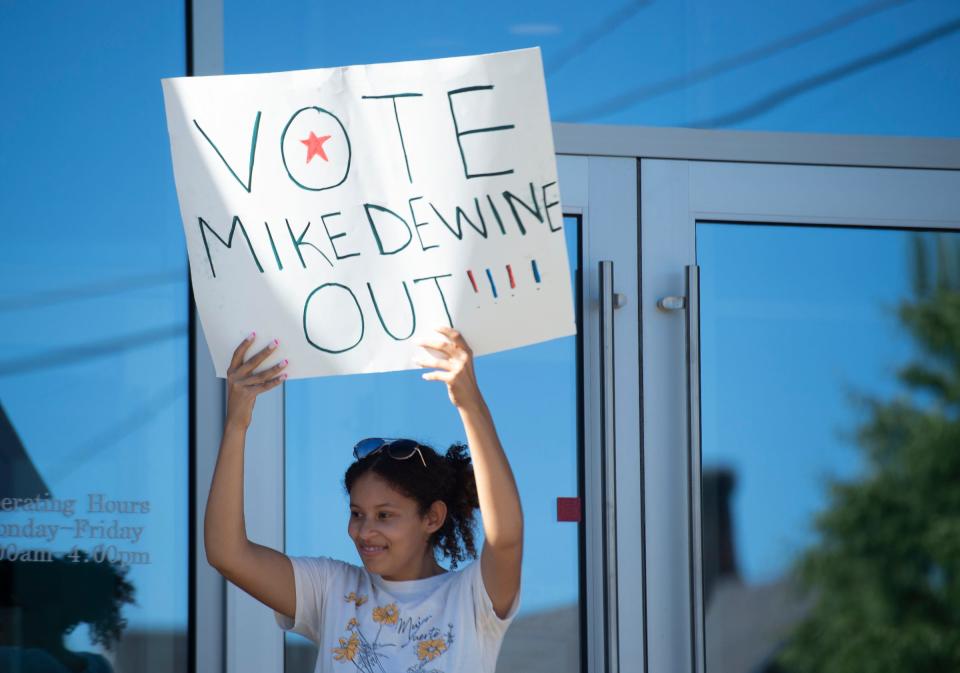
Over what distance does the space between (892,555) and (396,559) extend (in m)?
1.74

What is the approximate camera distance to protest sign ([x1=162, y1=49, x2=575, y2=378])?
2275 millimetres

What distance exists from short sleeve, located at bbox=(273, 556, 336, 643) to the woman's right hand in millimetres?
299

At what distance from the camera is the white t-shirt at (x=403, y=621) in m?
2.31

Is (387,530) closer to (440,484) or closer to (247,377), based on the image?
(440,484)

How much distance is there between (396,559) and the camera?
2414 millimetres

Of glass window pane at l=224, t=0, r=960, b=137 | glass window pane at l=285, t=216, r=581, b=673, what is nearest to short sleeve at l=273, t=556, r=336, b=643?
glass window pane at l=285, t=216, r=581, b=673

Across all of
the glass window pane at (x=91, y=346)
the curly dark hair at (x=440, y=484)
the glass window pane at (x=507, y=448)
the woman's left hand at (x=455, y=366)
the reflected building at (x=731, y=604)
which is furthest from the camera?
the reflected building at (x=731, y=604)

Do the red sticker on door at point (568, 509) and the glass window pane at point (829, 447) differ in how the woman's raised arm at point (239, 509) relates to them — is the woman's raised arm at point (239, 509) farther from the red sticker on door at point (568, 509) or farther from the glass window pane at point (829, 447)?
the glass window pane at point (829, 447)

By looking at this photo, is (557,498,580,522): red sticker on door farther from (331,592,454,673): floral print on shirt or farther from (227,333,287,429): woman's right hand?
(227,333,287,429): woman's right hand

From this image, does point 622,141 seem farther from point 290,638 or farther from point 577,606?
point 290,638

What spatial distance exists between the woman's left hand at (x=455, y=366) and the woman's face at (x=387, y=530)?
11.1 inches

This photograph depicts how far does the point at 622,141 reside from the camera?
143 inches

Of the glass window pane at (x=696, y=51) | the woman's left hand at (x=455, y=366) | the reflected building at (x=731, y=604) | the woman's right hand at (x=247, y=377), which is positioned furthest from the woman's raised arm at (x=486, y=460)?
the glass window pane at (x=696, y=51)

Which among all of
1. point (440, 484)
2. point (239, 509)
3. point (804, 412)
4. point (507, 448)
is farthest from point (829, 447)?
point (239, 509)
